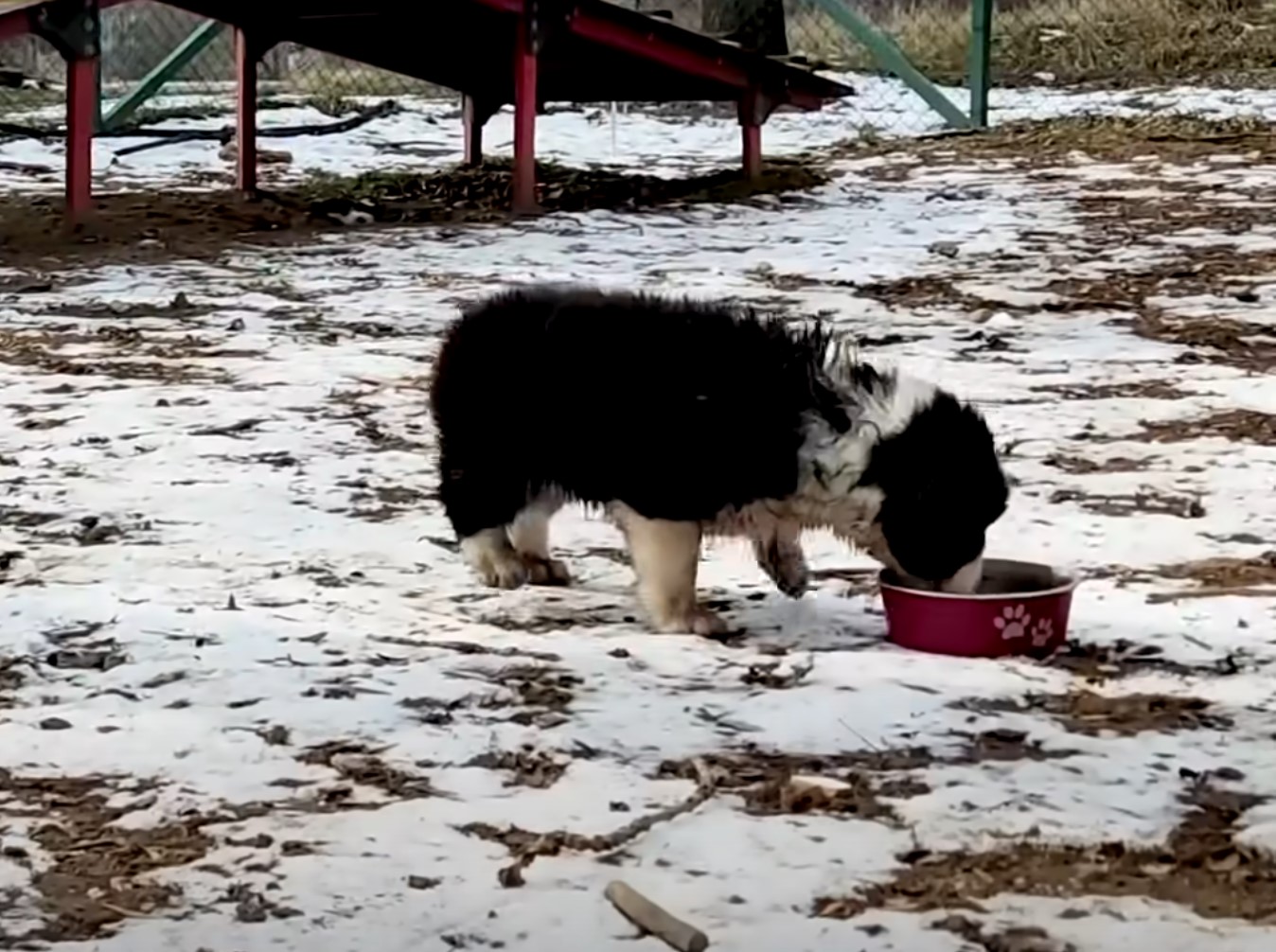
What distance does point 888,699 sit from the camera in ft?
11.6

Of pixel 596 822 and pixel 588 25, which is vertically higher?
pixel 588 25

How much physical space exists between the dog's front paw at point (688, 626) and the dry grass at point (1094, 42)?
14048mm

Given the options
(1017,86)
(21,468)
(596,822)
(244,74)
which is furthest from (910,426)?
(1017,86)

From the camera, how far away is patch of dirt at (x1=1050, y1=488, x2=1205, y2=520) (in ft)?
16.0

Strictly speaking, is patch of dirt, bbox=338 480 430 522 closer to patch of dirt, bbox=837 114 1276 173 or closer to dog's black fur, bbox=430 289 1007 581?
dog's black fur, bbox=430 289 1007 581

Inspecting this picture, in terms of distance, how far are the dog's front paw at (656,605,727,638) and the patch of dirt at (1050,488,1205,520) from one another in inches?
50.2

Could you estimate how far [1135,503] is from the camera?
196 inches

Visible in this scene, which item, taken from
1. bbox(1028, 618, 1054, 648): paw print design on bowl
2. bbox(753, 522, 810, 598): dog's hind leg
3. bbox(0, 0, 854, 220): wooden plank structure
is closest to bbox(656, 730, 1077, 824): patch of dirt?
bbox(1028, 618, 1054, 648): paw print design on bowl

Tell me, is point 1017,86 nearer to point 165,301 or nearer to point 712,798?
point 165,301

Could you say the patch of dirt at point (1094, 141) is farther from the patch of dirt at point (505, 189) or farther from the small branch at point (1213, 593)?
the small branch at point (1213, 593)

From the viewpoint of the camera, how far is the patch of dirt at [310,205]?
10.1 meters

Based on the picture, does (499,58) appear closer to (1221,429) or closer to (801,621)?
(1221,429)

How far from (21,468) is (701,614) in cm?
215

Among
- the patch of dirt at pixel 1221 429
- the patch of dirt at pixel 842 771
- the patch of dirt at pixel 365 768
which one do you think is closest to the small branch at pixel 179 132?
the patch of dirt at pixel 1221 429
